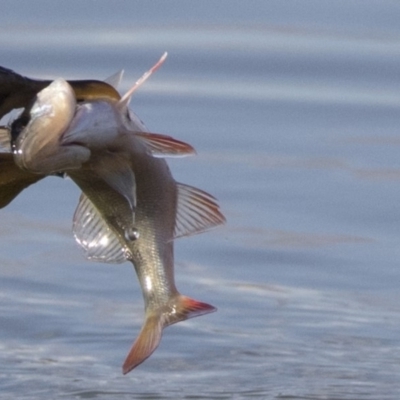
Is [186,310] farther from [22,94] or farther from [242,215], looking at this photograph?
[242,215]

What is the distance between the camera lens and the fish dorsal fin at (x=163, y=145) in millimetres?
3551

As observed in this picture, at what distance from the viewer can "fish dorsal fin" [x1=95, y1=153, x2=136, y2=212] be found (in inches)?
142

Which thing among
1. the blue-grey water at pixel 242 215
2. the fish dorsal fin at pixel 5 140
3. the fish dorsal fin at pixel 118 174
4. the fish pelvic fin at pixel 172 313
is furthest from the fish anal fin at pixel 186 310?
the blue-grey water at pixel 242 215

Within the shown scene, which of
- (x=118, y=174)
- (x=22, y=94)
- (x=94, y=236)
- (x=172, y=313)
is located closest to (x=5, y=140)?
(x=22, y=94)

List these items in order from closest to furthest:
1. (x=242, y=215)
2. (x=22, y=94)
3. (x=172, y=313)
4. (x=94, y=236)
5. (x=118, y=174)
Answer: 1. (x=22, y=94)
2. (x=118, y=174)
3. (x=172, y=313)
4. (x=94, y=236)
5. (x=242, y=215)

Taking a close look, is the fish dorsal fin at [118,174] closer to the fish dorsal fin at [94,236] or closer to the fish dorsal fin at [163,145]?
the fish dorsal fin at [163,145]

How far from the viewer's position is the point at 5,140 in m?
3.61

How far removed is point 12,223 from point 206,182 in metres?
0.76

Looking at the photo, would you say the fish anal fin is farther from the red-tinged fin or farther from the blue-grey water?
the blue-grey water

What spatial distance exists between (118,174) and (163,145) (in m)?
0.13

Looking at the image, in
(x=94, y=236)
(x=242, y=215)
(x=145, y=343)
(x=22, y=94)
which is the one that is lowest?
(x=242, y=215)

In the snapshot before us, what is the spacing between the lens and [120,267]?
6.01m

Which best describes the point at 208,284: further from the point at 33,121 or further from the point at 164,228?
the point at 33,121

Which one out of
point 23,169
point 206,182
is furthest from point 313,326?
point 23,169
